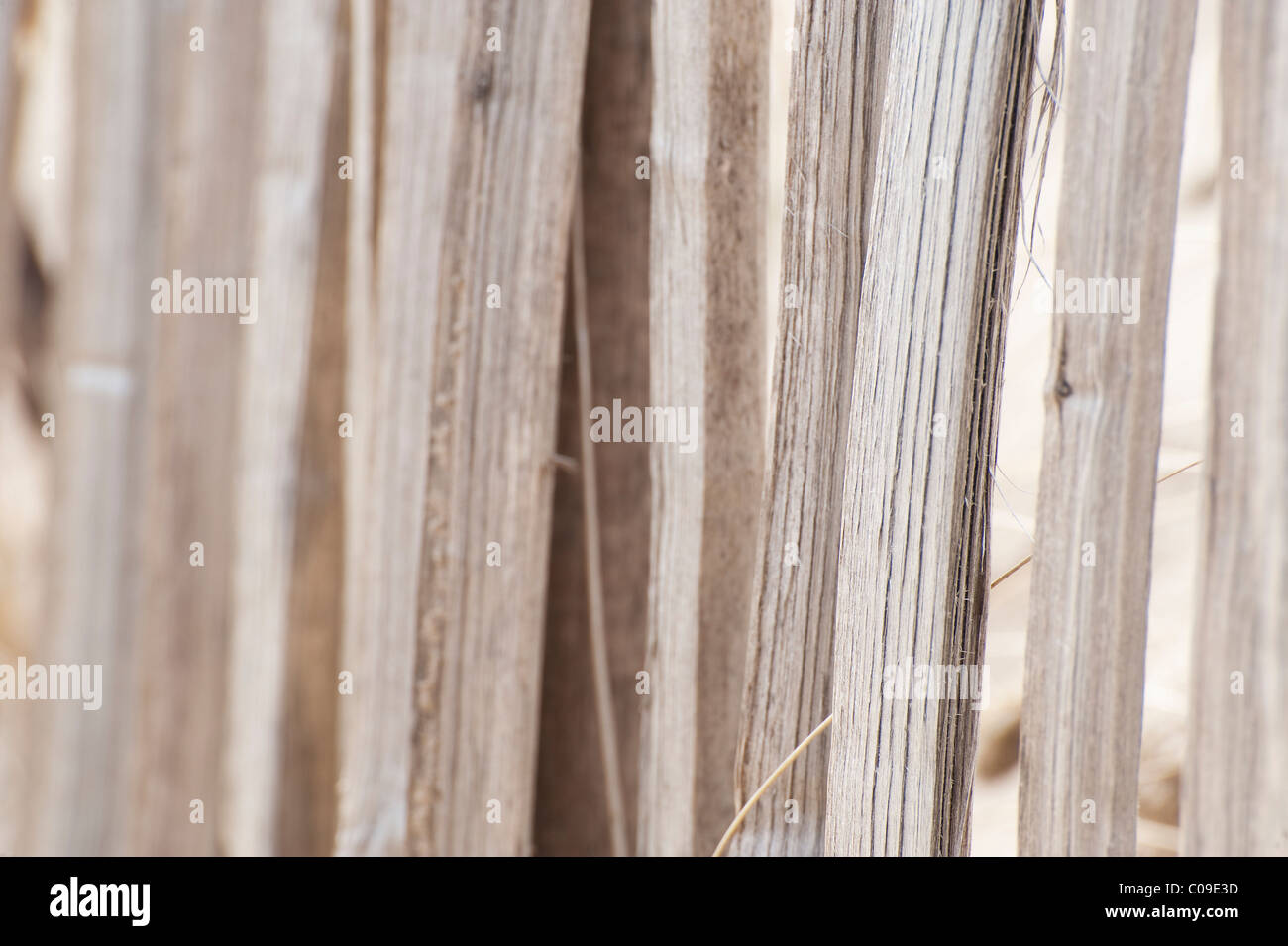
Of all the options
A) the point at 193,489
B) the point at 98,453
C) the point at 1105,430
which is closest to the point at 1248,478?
the point at 1105,430

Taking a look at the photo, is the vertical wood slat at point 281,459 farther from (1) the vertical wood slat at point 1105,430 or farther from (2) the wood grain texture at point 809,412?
(1) the vertical wood slat at point 1105,430

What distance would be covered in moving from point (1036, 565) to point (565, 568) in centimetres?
48

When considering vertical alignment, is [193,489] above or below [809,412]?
below

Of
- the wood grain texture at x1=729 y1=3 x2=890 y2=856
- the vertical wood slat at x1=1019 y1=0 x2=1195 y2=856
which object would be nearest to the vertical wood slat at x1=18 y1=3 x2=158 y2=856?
the wood grain texture at x1=729 y1=3 x2=890 y2=856

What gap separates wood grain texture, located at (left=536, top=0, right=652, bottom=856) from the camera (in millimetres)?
846

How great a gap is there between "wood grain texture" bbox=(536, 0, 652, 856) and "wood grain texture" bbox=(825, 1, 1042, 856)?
0.33 m

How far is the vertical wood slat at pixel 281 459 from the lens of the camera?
98 cm

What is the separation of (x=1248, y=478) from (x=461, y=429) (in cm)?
63

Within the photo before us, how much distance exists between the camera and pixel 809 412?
2.09ft

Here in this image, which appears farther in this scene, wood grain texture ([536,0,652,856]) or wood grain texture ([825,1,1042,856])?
wood grain texture ([536,0,652,856])

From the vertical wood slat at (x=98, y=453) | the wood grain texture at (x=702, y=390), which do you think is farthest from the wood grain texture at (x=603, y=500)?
the vertical wood slat at (x=98, y=453)

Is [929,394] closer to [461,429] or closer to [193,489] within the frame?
[461,429]

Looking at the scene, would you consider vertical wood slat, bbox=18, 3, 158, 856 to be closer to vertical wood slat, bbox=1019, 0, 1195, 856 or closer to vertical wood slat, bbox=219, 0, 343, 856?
vertical wood slat, bbox=219, 0, 343, 856

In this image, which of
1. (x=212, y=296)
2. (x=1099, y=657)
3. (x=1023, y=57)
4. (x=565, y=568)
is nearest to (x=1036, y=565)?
(x=1099, y=657)
